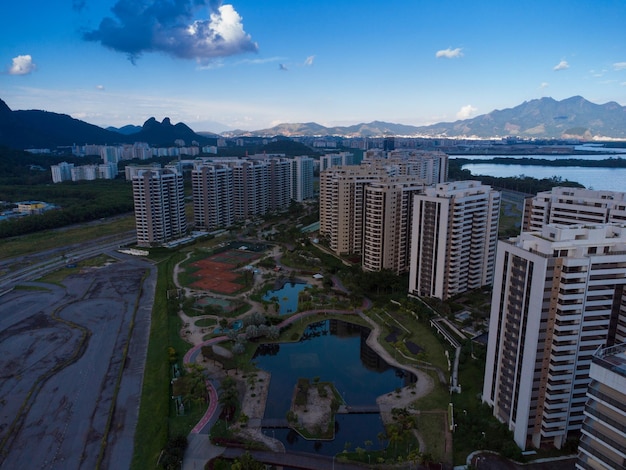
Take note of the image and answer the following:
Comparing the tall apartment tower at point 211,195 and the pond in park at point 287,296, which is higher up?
the tall apartment tower at point 211,195

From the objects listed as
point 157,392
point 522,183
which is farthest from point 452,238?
point 522,183

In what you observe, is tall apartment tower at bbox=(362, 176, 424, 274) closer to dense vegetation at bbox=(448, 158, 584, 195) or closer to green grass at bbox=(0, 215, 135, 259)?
green grass at bbox=(0, 215, 135, 259)

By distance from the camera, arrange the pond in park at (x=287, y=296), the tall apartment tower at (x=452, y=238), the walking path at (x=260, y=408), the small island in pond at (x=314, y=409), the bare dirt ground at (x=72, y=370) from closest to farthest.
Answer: the walking path at (x=260, y=408) < the bare dirt ground at (x=72, y=370) < the small island in pond at (x=314, y=409) < the tall apartment tower at (x=452, y=238) < the pond in park at (x=287, y=296)

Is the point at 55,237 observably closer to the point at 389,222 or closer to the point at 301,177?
the point at 301,177

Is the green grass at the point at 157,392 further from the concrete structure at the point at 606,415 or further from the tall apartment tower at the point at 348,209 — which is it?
the tall apartment tower at the point at 348,209

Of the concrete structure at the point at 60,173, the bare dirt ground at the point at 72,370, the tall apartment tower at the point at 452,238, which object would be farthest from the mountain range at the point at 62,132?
the tall apartment tower at the point at 452,238
